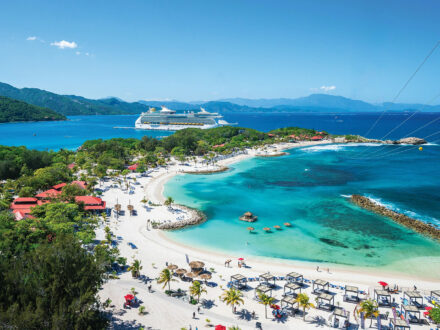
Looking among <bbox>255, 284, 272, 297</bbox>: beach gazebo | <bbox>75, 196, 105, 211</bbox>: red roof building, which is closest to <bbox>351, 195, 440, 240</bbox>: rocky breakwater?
<bbox>255, 284, 272, 297</bbox>: beach gazebo

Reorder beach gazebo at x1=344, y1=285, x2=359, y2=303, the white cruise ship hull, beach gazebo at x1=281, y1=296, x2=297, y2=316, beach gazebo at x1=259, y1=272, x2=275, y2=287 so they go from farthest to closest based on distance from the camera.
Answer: the white cruise ship hull
beach gazebo at x1=259, y1=272, x2=275, y2=287
beach gazebo at x1=344, y1=285, x2=359, y2=303
beach gazebo at x1=281, y1=296, x2=297, y2=316

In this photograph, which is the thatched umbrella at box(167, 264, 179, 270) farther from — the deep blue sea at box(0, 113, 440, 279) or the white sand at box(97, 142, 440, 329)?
the deep blue sea at box(0, 113, 440, 279)

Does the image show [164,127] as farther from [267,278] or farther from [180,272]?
[267,278]

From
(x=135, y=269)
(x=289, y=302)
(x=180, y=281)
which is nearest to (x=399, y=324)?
(x=289, y=302)

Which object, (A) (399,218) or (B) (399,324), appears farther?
(A) (399,218)

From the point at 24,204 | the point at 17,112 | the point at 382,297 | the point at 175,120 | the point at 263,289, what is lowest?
the point at 382,297

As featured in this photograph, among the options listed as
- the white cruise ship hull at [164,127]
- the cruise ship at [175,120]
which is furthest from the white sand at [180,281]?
the cruise ship at [175,120]
